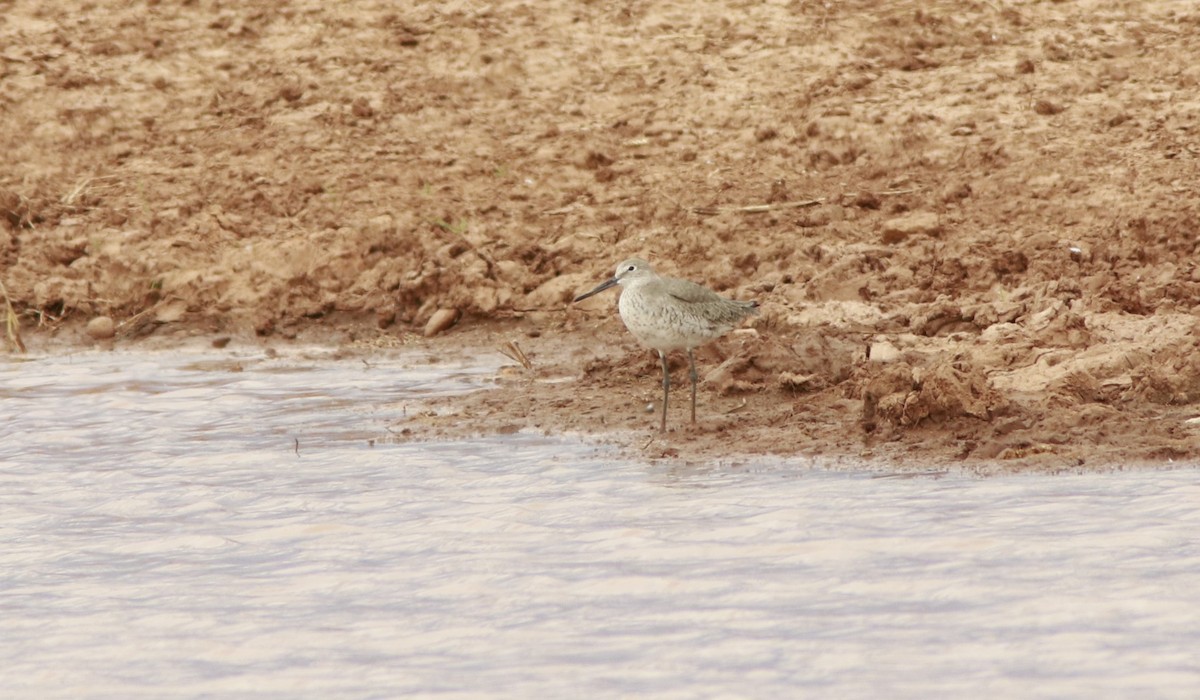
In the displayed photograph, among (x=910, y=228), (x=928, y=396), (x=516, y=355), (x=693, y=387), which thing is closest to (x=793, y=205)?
(x=910, y=228)

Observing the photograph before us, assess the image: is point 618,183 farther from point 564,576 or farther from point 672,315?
point 564,576

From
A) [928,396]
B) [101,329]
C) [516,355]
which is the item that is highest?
[928,396]

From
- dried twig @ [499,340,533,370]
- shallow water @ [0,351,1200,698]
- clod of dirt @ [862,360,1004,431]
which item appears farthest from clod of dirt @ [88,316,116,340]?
clod of dirt @ [862,360,1004,431]

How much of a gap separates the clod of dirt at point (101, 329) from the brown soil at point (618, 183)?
0.30 feet

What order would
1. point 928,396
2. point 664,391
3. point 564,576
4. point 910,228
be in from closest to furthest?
point 564,576, point 928,396, point 664,391, point 910,228

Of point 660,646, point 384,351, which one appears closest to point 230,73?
point 384,351

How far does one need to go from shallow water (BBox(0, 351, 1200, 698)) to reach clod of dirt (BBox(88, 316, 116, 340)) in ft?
9.62

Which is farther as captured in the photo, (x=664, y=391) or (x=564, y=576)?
(x=664, y=391)

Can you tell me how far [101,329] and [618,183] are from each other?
12.2 feet

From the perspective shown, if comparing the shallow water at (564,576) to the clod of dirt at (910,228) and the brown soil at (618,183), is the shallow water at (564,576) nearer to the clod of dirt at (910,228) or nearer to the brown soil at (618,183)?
the brown soil at (618,183)

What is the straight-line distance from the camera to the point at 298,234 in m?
11.9

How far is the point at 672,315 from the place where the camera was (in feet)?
27.5

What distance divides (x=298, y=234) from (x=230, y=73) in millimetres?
2140

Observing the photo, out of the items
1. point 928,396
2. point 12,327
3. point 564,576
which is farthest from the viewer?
point 12,327
